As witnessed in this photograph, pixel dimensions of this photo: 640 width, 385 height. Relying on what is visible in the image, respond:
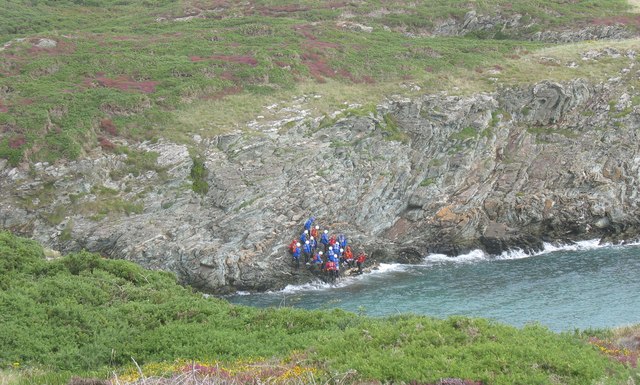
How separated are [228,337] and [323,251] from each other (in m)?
25.0

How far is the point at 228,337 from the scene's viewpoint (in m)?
18.0

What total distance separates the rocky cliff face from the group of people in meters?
0.76

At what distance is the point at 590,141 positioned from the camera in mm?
52031

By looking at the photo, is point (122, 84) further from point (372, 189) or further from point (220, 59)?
point (372, 189)

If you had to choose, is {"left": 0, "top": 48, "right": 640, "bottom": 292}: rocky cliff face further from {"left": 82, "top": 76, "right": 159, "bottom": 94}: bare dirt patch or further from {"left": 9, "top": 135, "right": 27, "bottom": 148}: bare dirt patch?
{"left": 82, "top": 76, "right": 159, "bottom": 94}: bare dirt patch

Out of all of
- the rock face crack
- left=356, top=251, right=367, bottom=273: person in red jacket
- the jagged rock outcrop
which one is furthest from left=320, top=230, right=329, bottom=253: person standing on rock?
the jagged rock outcrop

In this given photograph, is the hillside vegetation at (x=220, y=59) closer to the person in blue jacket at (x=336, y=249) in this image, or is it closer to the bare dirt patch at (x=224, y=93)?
the bare dirt patch at (x=224, y=93)

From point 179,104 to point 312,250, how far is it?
17556mm

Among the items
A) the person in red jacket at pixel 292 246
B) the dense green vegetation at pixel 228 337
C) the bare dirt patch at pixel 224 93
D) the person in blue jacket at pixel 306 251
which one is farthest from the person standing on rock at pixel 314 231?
the dense green vegetation at pixel 228 337

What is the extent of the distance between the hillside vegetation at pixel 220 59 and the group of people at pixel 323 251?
36.7ft

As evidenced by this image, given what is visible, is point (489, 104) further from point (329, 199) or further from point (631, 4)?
point (631, 4)

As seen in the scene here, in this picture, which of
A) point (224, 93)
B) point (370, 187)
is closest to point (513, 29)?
point (224, 93)

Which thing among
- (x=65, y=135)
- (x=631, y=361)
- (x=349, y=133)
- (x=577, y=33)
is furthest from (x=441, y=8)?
(x=631, y=361)

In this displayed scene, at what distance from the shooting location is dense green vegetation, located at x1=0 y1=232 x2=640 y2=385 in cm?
1382
